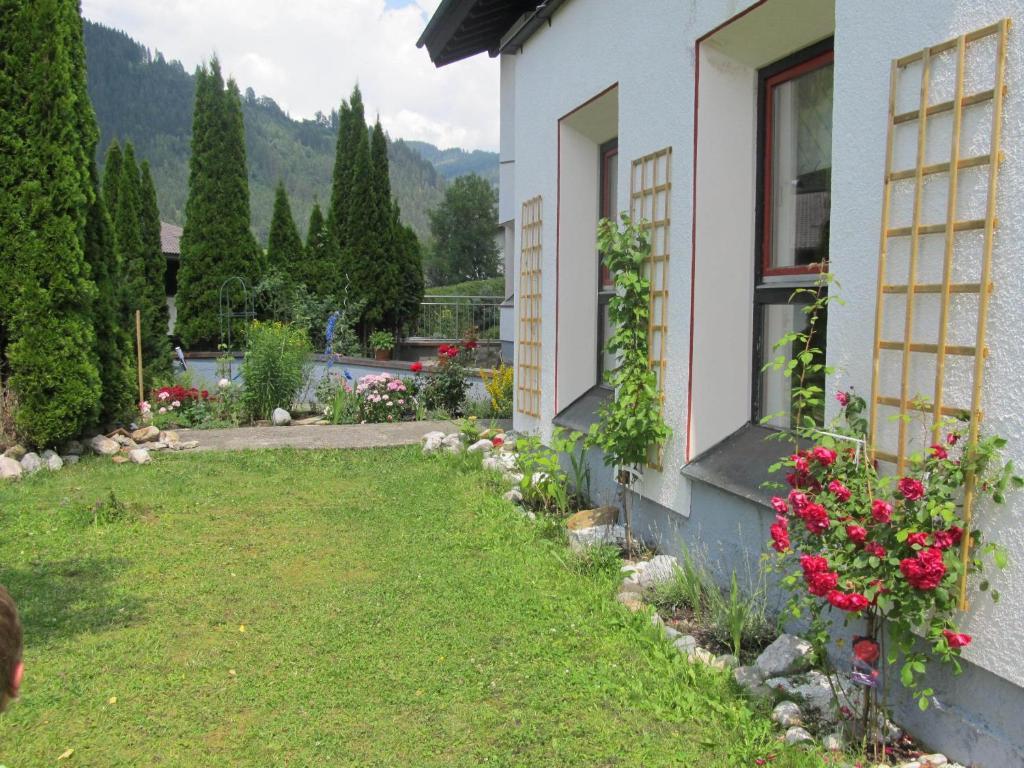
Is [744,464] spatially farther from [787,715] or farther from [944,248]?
[944,248]

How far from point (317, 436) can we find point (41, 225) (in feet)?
11.9

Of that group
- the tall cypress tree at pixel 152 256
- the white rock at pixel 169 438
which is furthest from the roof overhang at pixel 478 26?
the tall cypress tree at pixel 152 256

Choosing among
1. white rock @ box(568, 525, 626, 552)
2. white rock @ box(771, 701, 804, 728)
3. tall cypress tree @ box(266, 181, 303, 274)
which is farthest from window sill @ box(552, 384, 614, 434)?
tall cypress tree @ box(266, 181, 303, 274)

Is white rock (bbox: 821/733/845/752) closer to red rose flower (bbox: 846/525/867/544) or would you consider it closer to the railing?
red rose flower (bbox: 846/525/867/544)

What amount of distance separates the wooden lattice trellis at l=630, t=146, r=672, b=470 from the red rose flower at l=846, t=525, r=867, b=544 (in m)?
2.42

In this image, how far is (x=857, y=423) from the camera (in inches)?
124

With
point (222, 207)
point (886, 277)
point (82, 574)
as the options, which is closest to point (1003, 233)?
point (886, 277)

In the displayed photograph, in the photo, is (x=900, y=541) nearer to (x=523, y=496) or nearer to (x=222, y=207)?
(x=523, y=496)

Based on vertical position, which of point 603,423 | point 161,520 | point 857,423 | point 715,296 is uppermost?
point 715,296

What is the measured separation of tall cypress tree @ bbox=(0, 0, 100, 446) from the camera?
26.5 feet

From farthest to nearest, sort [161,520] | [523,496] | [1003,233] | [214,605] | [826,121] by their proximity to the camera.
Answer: [523,496]
[161,520]
[214,605]
[826,121]
[1003,233]

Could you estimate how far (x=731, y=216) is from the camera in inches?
183

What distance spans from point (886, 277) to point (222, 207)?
19.0 meters

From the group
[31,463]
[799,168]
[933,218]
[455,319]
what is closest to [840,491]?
[933,218]
